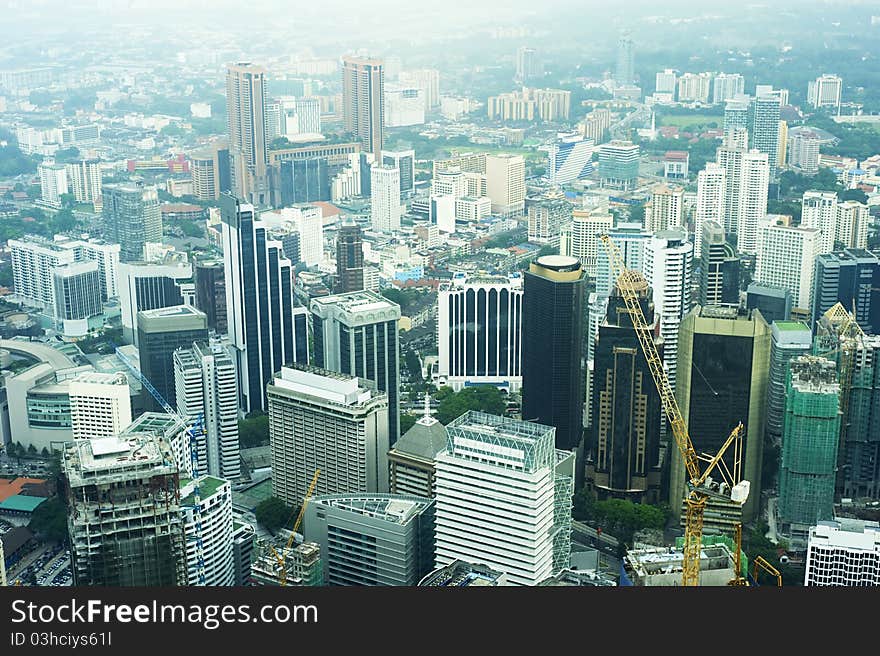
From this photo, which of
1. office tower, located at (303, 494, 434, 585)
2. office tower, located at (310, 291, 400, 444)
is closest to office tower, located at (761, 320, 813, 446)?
office tower, located at (310, 291, 400, 444)

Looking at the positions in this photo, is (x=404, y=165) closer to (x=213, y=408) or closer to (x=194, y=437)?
(x=213, y=408)

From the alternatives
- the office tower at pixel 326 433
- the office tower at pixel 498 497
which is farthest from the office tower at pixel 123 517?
the office tower at pixel 326 433

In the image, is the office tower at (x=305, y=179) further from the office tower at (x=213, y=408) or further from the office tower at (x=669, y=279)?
the office tower at (x=213, y=408)

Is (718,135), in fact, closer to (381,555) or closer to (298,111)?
(298,111)

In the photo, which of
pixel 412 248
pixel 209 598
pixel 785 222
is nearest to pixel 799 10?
pixel 785 222

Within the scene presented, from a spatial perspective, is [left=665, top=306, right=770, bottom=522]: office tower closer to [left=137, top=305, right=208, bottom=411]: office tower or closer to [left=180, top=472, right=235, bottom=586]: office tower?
[left=180, top=472, right=235, bottom=586]: office tower

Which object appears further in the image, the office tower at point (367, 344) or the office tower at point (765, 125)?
the office tower at point (765, 125)
